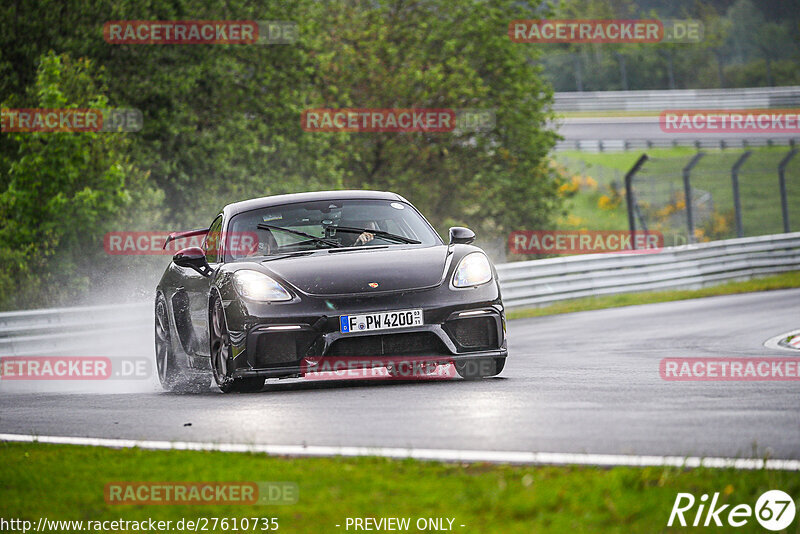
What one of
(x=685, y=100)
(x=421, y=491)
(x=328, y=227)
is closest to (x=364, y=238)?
(x=328, y=227)

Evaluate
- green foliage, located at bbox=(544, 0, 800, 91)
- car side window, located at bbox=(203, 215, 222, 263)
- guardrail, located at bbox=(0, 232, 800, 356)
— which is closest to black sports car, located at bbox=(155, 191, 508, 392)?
car side window, located at bbox=(203, 215, 222, 263)

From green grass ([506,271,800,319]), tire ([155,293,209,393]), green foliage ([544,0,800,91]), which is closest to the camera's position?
tire ([155,293,209,393])

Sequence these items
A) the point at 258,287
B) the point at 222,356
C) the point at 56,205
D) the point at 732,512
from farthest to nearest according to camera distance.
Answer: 1. the point at 56,205
2. the point at 222,356
3. the point at 258,287
4. the point at 732,512

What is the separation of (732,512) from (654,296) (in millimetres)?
19242

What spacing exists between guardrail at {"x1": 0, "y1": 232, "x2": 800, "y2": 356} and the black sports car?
7.06m

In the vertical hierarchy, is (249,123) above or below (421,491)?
above

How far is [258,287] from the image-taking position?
8.66m

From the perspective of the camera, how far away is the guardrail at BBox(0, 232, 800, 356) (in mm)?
16469

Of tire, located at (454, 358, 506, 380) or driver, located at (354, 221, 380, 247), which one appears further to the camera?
driver, located at (354, 221, 380, 247)

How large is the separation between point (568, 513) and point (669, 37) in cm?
7166

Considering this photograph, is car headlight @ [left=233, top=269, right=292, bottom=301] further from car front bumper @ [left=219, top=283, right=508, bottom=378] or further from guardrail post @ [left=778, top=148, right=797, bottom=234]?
guardrail post @ [left=778, top=148, right=797, bottom=234]

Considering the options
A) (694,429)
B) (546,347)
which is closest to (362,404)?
→ (694,429)

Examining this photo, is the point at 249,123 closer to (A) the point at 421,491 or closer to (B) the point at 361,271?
(B) the point at 361,271

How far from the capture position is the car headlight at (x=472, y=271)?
29.1ft
